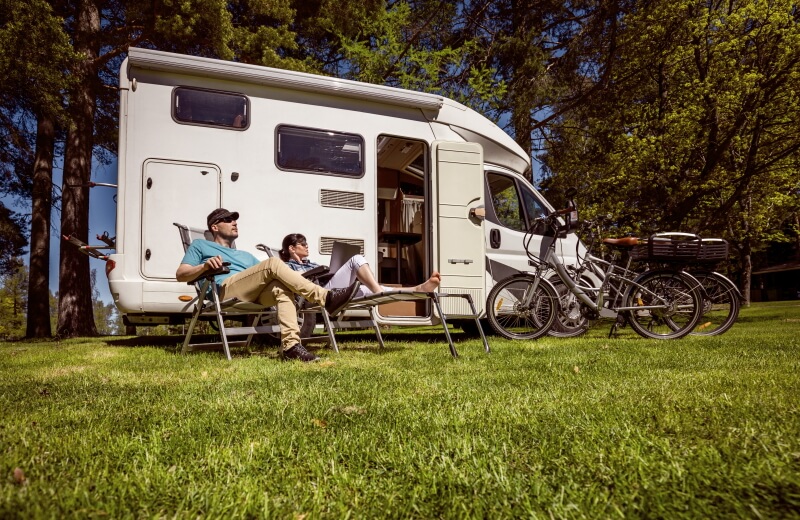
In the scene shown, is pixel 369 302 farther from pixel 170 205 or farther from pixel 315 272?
pixel 170 205

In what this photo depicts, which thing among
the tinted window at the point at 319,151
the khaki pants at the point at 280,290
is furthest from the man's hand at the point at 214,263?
the tinted window at the point at 319,151

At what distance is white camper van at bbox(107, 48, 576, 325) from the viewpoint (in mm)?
5148

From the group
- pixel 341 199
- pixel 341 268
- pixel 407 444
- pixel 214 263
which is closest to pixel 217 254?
pixel 214 263

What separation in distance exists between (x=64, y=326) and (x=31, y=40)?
4.89m

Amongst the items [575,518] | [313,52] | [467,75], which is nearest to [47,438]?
[575,518]

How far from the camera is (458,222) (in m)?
5.97

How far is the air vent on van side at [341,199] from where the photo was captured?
571 centimetres

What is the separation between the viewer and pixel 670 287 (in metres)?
5.95

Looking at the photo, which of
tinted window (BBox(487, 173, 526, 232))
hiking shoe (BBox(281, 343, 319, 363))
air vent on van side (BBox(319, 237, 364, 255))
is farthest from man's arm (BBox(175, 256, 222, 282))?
tinted window (BBox(487, 173, 526, 232))

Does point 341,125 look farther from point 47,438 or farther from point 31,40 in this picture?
point 31,40

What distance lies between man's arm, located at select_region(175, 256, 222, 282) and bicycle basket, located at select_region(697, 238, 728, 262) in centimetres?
483

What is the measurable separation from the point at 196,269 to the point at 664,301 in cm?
477

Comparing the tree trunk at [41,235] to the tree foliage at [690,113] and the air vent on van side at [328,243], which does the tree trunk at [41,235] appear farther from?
the tree foliage at [690,113]

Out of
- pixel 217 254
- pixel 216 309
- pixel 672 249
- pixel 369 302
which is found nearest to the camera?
pixel 216 309
